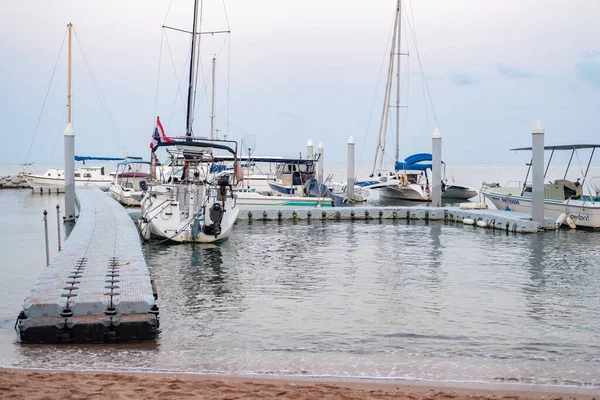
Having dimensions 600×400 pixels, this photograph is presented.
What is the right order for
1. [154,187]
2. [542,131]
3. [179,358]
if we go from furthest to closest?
[542,131], [154,187], [179,358]

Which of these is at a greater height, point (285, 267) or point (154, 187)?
point (154, 187)

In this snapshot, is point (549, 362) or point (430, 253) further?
point (430, 253)

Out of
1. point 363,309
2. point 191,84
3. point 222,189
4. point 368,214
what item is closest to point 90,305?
point 363,309

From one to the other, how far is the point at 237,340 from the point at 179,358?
1.28 m

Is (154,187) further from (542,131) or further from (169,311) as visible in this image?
(542,131)

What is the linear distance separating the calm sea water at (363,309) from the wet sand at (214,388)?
499 millimetres

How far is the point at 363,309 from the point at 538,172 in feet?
42.8

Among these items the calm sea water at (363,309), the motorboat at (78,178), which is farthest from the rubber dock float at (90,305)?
the motorboat at (78,178)

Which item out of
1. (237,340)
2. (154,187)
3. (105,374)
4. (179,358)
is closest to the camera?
(105,374)

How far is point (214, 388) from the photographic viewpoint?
7070 millimetres

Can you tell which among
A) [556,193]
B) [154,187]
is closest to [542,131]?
Answer: [556,193]

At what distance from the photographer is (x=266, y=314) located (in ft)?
38.5

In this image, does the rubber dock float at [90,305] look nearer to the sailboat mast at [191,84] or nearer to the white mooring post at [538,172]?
the sailboat mast at [191,84]

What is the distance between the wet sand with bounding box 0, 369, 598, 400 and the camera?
6.64m
